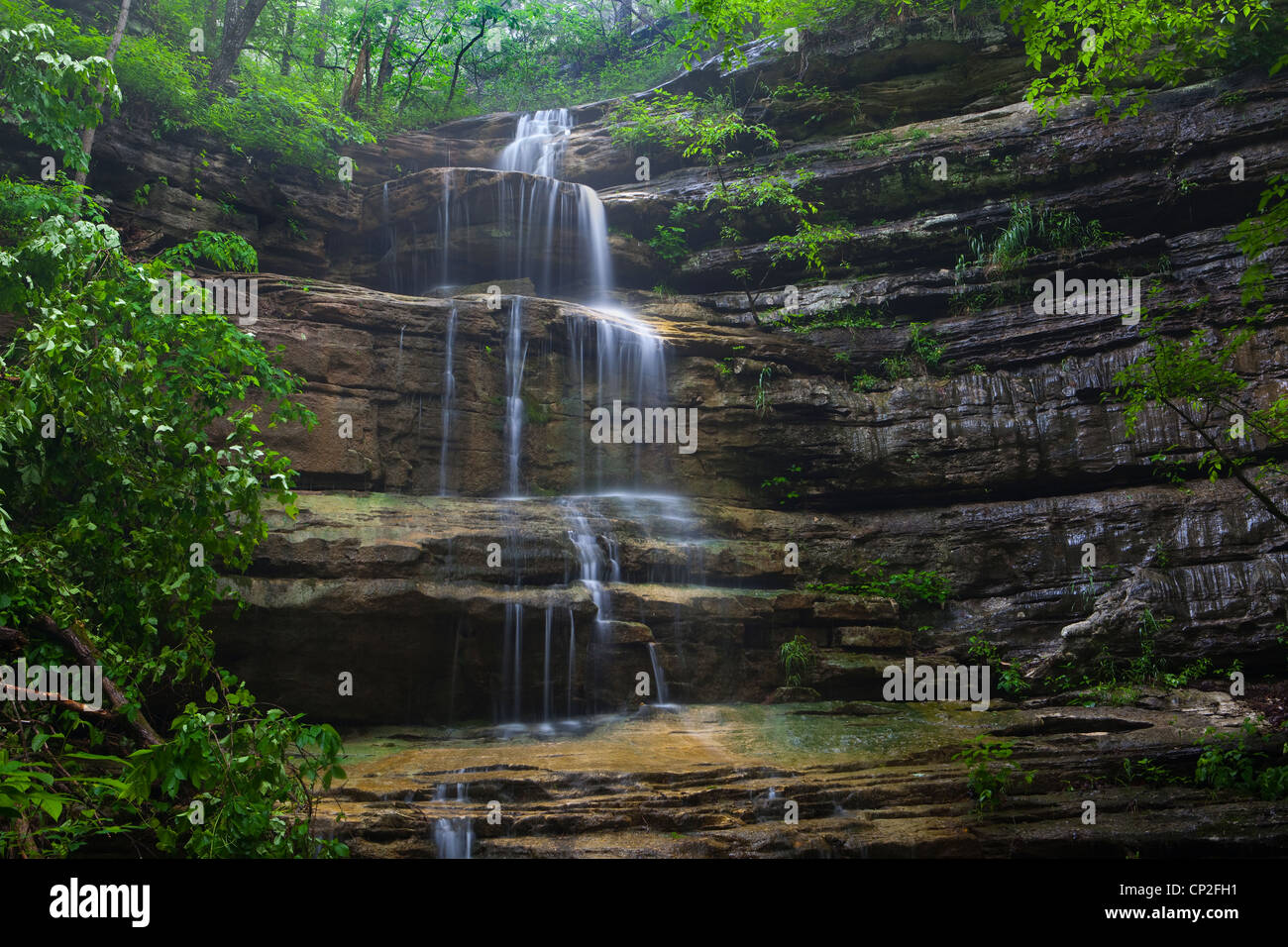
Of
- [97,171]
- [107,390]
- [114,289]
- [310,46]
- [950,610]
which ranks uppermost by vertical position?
[310,46]

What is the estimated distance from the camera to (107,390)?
6.08 metres

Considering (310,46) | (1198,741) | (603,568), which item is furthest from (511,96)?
(1198,741)

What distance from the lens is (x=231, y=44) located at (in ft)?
50.4

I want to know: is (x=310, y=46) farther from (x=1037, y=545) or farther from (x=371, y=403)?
(x=1037, y=545)

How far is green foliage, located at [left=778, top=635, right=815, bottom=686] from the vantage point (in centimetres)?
1005

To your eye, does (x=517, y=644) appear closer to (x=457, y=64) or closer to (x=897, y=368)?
(x=897, y=368)

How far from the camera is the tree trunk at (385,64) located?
19.1 metres

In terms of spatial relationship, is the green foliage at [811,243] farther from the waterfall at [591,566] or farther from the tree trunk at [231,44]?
the tree trunk at [231,44]

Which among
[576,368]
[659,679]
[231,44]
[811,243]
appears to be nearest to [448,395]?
[576,368]

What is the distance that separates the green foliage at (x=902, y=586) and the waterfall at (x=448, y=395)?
18.2ft

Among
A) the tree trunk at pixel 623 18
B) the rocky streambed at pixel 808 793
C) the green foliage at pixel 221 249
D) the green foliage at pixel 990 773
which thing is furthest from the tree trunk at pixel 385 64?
the green foliage at pixel 990 773

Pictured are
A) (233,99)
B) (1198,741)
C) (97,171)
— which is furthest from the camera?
(233,99)

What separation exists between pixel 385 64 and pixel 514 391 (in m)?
11.3
